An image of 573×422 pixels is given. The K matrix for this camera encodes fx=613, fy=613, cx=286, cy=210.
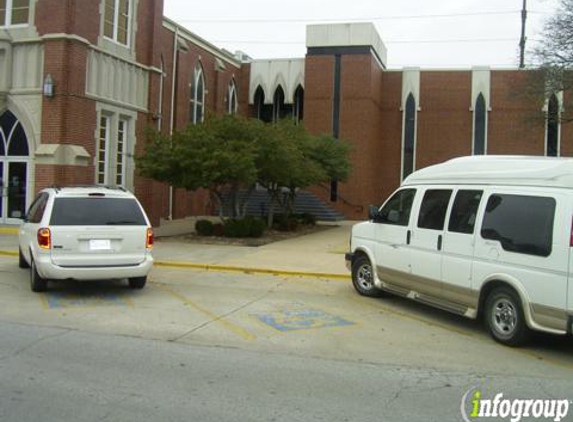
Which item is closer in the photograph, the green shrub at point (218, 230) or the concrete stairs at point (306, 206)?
the green shrub at point (218, 230)

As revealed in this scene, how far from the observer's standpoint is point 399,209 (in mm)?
9641

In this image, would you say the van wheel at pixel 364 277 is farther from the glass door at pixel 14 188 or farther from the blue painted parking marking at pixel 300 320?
the glass door at pixel 14 188

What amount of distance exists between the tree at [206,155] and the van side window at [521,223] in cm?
1112

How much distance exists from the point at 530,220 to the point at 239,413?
4.22 metres

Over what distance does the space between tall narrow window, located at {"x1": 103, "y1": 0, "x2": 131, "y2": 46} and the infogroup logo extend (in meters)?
19.8

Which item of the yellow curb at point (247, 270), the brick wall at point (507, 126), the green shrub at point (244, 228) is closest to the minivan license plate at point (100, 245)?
the yellow curb at point (247, 270)

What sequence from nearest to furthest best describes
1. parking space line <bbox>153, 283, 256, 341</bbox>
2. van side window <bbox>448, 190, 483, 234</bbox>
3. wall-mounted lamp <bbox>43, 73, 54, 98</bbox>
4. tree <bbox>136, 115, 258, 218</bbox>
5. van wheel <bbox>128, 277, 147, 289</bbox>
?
parking space line <bbox>153, 283, 256, 341</bbox>
van side window <bbox>448, 190, 483, 234</bbox>
van wheel <bbox>128, 277, 147, 289</bbox>
tree <bbox>136, 115, 258, 218</bbox>
wall-mounted lamp <bbox>43, 73, 54, 98</bbox>

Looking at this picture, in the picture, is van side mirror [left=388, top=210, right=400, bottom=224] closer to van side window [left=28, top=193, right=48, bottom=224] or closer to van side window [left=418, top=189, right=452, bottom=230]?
van side window [left=418, top=189, right=452, bottom=230]

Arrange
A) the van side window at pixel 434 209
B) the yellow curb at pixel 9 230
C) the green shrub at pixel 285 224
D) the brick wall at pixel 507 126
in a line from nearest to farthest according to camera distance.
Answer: the van side window at pixel 434 209 → the yellow curb at pixel 9 230 → the green shrub at pixel 285 224 → the brick wall at pixel 507 126

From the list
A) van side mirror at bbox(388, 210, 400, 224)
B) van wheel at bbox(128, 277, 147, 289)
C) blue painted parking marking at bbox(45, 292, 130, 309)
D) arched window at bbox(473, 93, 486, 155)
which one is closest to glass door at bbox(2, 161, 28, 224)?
van wheel at bbox(128, 277, 147, 289)

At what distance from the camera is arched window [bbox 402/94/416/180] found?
35.6 m

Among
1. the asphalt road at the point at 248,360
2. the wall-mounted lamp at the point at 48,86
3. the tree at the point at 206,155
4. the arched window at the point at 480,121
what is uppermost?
the arched window at the point at 480,121

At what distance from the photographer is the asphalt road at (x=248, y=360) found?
16.6 ft

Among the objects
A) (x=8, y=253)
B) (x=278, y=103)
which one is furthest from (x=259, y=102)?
(x=8, y=253)
